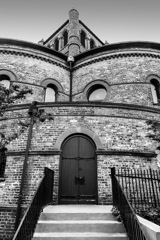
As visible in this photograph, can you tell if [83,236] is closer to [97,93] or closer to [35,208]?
[35,208]

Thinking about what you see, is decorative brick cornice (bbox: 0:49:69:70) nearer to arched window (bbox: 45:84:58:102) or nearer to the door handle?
arched window (bbox: 45:84:58:102)

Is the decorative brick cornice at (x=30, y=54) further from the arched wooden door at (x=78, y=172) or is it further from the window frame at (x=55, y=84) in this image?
the arched wooden door at (x=78, y=172)

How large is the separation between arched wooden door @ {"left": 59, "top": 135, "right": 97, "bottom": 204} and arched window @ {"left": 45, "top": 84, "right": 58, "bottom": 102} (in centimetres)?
509

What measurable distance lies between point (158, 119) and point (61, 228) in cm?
642

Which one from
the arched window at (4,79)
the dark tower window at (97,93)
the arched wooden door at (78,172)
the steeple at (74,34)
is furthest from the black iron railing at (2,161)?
the steeple at (74,34)

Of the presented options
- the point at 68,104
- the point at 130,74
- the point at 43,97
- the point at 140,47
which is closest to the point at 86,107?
the point at 68,104

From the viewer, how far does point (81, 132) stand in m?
7.70

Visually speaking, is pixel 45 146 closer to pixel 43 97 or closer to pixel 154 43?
pixel 43 97

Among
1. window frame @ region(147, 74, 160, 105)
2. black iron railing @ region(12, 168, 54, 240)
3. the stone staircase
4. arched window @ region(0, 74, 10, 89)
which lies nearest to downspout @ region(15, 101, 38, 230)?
black iron railing @ region(12, 168, 54, 240)

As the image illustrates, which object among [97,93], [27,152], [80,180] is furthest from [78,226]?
[97,93]

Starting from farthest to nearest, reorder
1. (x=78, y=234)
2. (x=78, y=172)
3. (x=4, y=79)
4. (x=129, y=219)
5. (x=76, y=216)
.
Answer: (x=4, y=79)
(x=78, y=172)
(x=76, y=216)
(x=78, y=234)
(x=129, y=219)

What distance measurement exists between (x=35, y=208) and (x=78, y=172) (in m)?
2.74

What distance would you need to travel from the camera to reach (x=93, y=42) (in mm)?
24938

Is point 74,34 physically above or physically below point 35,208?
above
